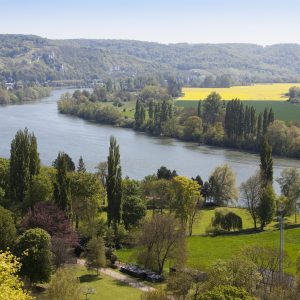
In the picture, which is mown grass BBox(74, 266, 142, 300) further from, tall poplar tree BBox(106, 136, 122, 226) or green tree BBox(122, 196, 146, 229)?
green tree BBox(122, 196, 146, 229)

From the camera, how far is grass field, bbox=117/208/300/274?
115ft

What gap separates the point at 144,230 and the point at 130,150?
2012 inches

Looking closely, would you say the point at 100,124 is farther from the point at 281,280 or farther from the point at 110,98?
the point at 281,280

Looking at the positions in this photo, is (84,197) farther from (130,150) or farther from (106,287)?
(130,150)

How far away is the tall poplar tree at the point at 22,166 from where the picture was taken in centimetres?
4147

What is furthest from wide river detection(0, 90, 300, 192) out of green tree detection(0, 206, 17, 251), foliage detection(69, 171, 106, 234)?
green tree detection(0, 206, 17, 251)

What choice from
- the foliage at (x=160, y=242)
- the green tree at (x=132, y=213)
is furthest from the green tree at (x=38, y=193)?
the foliage at (x=160, y=242)

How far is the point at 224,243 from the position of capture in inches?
1556

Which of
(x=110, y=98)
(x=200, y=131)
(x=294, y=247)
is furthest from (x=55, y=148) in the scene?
(x=110, y=98)

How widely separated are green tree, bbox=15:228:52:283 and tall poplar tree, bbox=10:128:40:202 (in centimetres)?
1252

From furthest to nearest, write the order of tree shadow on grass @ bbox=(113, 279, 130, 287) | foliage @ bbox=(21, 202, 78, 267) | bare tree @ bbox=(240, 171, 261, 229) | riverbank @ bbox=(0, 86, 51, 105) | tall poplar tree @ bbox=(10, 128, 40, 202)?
riverbank @ bbox=(0, 86, 51, 105) → bare tree @ bbox=(240, 171, 261, 229) → tall poplar tree @ bbox=(10, 128, 40, 202) → foliage @ bbox=(21, 202, 78, 267) → tree shadow on grass @ bbox=(113, 279, 130, 287)

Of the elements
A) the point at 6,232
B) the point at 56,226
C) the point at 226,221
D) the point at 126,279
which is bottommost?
the point at 126,279

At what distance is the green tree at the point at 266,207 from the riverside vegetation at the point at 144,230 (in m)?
0.09

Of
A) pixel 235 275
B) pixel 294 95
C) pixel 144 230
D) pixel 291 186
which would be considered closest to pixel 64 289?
pixel 235 275
